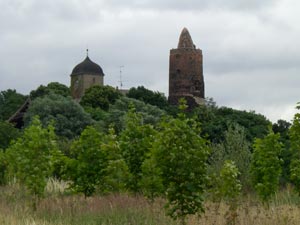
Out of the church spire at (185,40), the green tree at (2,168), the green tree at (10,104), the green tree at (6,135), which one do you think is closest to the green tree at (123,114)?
the green tree at (6,135)

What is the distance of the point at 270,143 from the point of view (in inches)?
787

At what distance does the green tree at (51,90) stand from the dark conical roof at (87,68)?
908 centimetres

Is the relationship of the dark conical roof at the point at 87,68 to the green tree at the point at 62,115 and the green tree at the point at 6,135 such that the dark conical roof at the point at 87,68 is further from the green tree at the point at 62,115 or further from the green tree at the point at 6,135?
the green tree at the point at 6,135

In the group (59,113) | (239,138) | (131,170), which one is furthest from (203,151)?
(59,113)

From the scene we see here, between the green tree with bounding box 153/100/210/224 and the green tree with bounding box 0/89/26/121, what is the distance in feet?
199

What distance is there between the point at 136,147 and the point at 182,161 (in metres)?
6.62

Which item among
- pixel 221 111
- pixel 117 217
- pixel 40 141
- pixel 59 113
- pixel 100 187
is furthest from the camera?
pixel 221 111

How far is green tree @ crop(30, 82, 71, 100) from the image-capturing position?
238 feet

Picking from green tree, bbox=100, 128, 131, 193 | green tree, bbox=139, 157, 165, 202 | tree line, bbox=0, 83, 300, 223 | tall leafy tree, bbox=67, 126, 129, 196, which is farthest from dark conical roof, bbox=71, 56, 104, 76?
green tree, bbox=139, 157, 165, 202

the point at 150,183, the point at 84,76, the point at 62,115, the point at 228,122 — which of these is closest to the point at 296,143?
the point at 150,183

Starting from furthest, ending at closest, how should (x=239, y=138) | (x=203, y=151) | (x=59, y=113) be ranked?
(x=59, y=113)
(x=239, y=138)
(x=203, y=151)

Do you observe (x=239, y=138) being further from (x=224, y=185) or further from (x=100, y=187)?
(x=224, y=185)

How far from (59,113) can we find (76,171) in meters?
33.2

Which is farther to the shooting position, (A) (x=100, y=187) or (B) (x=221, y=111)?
(B) (x=221, y=111)
